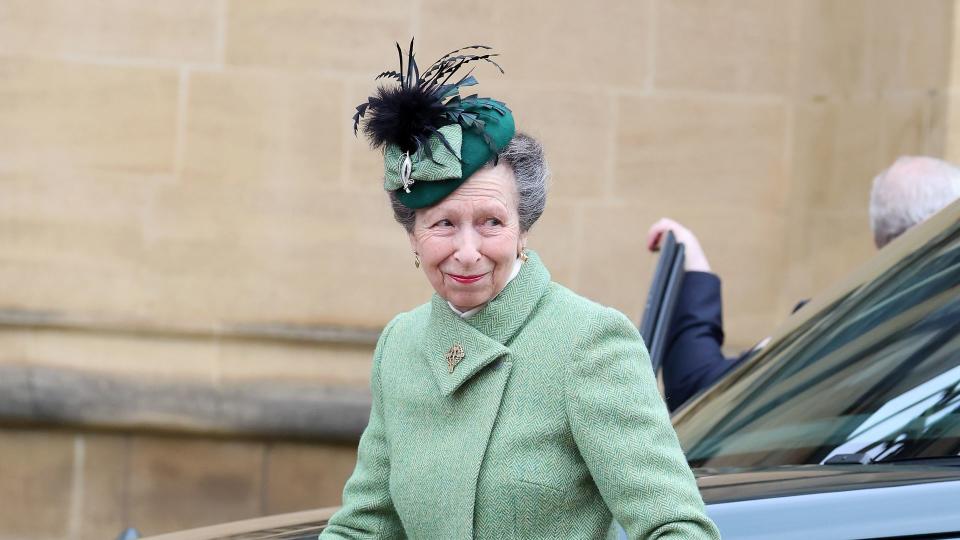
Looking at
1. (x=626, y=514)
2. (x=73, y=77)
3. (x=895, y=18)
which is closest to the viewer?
(x=626, y=514)

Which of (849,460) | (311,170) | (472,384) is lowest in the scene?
(849,460)

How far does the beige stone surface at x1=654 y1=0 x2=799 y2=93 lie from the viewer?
21.0ft

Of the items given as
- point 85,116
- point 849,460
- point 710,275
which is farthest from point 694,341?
point 85,116

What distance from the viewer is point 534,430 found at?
191 cm

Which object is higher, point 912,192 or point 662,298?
point 912,192

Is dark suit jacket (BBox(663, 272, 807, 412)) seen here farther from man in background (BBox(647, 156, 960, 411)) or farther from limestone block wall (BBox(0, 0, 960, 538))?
limestone block wall (BBox(0, 0, 960, 538))

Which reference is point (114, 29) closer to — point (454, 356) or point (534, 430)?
point (454, 356)

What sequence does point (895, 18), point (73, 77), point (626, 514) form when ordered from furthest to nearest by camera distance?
point (73, 77), point (895, 18), point (626, 514)

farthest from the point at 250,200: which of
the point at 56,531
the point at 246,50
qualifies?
the point at 56,531

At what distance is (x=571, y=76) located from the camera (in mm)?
6359

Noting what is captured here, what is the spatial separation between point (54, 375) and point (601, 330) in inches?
194

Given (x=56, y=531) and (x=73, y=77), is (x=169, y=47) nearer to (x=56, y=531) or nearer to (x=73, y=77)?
(x=73, y=77)

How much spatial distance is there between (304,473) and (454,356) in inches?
182

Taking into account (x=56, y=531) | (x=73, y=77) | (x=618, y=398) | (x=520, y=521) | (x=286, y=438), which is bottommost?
(x=56, y=531)
